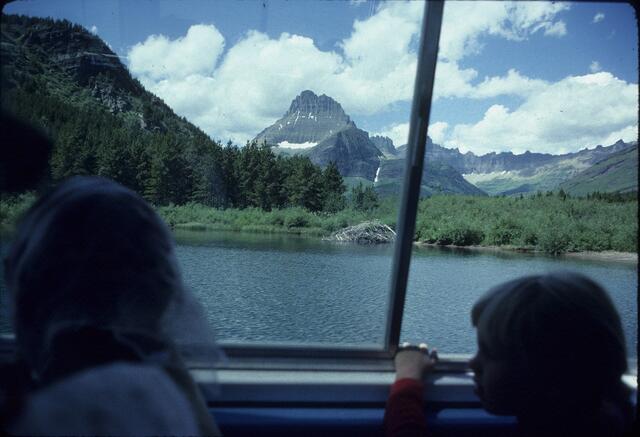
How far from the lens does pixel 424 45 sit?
5.77 ft

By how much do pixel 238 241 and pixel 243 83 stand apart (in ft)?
2.32

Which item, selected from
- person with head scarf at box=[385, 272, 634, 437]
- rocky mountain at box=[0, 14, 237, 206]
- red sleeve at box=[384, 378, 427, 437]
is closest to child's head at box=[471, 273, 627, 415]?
person with head scarf at box=[385, 272, 634, 437]

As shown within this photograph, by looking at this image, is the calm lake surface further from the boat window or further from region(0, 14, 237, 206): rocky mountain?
region(0, 14, 237, 206): rocky mountain

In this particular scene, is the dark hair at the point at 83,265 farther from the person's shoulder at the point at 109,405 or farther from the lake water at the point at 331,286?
the lake water at the point at 331,286

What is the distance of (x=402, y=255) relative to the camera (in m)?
1.95

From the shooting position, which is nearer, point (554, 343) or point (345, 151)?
point (554, 343)

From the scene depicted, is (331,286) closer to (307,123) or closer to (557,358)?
(307,123)

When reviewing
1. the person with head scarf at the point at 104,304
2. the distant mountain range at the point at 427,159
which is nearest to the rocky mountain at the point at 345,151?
the distant mountain range at the point at 427,159

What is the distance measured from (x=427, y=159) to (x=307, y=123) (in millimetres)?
593

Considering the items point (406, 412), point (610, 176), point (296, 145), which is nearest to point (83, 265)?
point (406, 412)

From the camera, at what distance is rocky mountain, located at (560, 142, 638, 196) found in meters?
2.04

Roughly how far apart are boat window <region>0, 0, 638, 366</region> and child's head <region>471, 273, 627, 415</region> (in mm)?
591

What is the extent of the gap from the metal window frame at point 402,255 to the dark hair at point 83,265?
964mm

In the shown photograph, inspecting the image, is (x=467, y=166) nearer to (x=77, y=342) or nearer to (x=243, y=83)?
(x=243, y=83)
